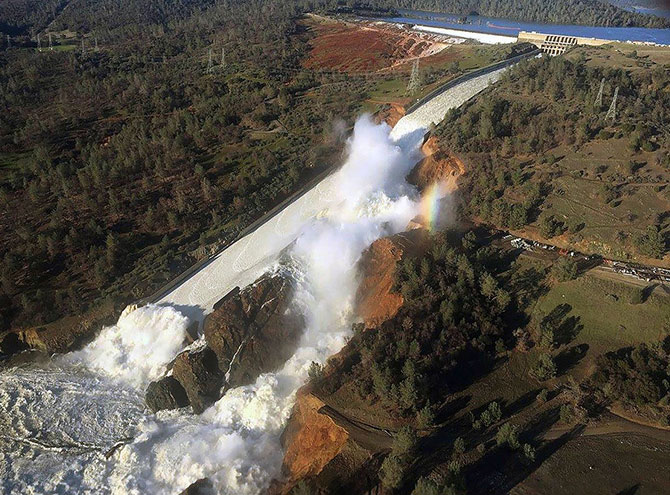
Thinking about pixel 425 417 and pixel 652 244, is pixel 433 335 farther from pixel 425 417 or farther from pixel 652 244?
pixel 652 244

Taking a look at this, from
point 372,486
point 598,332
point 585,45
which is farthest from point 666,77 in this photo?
point 372,486

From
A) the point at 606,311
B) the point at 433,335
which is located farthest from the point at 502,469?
the point at 606,311

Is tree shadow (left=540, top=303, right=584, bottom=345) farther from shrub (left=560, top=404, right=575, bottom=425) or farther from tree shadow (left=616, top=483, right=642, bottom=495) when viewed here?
tree shadow (left=616, top=483, right=642, bottom=495)

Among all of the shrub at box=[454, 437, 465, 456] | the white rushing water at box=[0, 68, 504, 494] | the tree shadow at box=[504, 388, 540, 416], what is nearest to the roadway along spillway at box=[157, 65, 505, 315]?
the white rushing water at box=[0, 68, 504, 494]

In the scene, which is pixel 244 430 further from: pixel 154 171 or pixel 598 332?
pixel 154 171

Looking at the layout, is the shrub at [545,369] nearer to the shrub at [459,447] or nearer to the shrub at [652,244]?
the shrub at [459,447]

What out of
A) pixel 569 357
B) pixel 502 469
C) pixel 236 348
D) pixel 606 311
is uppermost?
pixel 606 311
